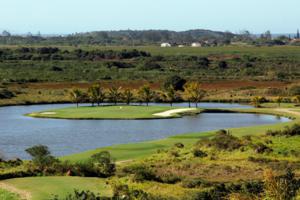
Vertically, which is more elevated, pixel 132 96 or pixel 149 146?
pixel 132 96

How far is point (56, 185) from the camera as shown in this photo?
29.0 meters

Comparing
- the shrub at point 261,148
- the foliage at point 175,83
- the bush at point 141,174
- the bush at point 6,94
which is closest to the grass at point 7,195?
the bush at point 141,174

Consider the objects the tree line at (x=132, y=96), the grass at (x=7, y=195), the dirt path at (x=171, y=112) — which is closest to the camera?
the grass at (x=7, y=195)

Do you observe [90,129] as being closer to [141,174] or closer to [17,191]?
[141,174]

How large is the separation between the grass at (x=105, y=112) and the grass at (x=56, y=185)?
30639 mm

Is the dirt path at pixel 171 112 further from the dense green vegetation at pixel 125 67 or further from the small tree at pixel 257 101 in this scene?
the dense green vegetation at pixel 125 67

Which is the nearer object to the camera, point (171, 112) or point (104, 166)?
point (104, 166)

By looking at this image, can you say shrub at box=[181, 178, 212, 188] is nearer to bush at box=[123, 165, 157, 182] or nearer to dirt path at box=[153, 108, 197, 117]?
bush at box=[123, 165, 157, 182]

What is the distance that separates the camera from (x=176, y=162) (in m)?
37.0

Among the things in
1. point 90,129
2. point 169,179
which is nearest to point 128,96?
point 90,129

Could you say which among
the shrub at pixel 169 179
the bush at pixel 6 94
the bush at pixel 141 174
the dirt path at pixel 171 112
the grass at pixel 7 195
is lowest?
the dirt path at pixel 171 112

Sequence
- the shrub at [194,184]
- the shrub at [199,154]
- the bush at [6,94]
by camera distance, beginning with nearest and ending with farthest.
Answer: the shrub at [194,184] < the shrub at [199,154] < the bush at [6,94]

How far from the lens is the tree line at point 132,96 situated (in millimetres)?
72438

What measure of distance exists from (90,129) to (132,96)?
70.5 ft
